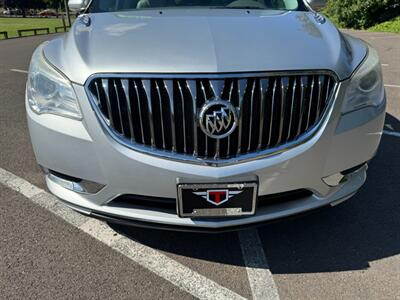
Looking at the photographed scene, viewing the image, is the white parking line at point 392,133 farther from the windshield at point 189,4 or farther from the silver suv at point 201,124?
the silver suv at point 201,124

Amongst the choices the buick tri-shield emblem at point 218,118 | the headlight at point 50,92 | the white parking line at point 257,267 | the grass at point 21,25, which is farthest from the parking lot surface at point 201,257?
the grass at point 21,25

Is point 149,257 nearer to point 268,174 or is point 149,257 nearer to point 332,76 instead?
point 268,174

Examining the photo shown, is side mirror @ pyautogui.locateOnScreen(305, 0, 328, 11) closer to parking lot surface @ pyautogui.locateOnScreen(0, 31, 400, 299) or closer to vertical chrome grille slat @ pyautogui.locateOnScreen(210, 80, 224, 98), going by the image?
parking lot surface @ pyautogui.locateOnScreen(0, 31, 400, 299)

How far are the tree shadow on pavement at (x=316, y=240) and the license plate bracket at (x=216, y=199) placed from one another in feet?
1.04

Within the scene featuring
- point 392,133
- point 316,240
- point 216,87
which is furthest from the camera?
point 392,133

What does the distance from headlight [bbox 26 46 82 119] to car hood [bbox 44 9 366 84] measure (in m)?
0.06

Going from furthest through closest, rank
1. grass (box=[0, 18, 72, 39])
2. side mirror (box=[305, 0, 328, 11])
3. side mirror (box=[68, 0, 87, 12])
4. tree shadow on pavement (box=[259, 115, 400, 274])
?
grass (box=[0, 18, 72, 39]) → side mirror (box=[68, 0, 87, 12]) → side mirror (box=[305, 0, 328, 11]) → tree shadow on pavement (box=[259, 115, 400, 274])

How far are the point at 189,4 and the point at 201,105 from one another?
1489 millimetres

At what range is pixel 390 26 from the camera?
714 inches

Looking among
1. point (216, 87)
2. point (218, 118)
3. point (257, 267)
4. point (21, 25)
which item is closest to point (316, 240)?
point (257, 267)

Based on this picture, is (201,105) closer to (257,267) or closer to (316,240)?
(257,267)

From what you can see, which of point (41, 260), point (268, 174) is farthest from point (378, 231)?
point (41, 260)

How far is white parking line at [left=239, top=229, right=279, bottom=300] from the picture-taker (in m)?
2.14

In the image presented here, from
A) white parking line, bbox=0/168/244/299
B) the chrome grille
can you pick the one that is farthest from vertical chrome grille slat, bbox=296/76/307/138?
white parking line, bbox=0/168/244/299
